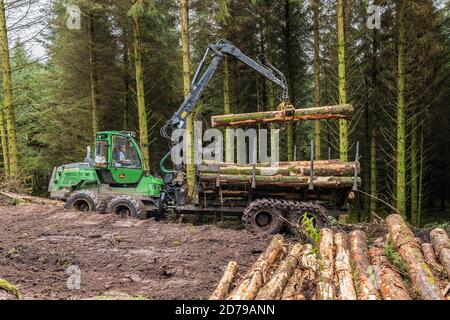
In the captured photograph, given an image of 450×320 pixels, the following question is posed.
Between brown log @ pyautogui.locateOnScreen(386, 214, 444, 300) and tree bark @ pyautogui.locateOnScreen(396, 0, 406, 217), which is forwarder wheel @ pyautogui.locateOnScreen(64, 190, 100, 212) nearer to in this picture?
brown log @ pyautogui.locateOnScreen(386, 214, 444, 300)

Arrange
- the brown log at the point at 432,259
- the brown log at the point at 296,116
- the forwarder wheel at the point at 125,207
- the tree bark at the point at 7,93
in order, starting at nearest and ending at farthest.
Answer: the brown log at the point at 432,259 < the brown log at the point at 296,116 < the forwarder wheel at the point at 125,207 < the tree bark at the point at 7,93

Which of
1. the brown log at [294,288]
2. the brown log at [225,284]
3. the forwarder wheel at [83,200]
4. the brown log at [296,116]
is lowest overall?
the brown log at [294,288]

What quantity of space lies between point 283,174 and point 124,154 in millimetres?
4874

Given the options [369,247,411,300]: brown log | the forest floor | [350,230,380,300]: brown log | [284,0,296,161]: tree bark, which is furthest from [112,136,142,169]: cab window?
[284,0,296,161]: tree bark

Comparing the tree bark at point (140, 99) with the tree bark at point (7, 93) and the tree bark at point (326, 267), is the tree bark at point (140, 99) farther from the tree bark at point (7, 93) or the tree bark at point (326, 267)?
the tree bark at point (326, 267)

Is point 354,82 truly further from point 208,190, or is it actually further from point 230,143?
point 208,190

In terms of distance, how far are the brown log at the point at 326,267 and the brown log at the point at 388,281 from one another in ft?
2.03

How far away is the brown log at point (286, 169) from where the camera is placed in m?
9.77

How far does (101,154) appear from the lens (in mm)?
11469

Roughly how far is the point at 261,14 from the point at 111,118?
9.39m

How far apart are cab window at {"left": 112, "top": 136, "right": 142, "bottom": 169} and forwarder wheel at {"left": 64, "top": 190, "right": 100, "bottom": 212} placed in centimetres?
113

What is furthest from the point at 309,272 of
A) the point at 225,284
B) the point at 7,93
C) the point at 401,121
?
the point at 7,93

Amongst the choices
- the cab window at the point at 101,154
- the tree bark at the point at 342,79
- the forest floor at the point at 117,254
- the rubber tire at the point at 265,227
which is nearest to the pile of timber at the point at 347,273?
the forest floor at the point at 117,254

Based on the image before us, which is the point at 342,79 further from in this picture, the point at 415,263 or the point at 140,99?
the point at 415,263
